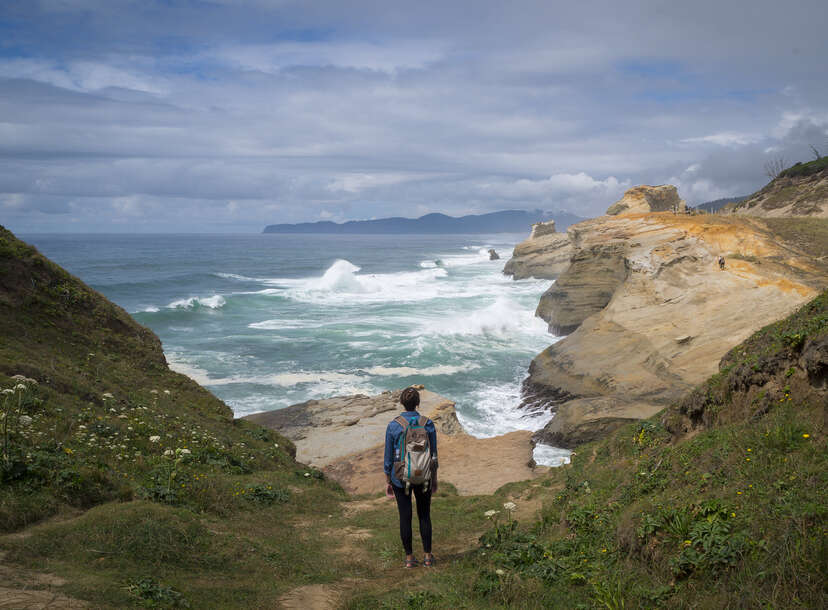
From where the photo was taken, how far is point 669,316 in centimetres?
1938

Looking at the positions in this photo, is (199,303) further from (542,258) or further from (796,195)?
(796,195)

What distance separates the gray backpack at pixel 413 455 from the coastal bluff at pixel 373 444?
18.9 feet

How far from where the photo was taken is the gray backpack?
5.00 metres

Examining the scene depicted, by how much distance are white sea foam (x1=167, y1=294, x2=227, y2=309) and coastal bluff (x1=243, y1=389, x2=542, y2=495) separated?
25.3 meters

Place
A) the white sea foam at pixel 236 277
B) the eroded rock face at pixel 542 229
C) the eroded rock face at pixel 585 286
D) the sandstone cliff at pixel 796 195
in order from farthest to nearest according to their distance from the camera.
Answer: the eroded rock face at pixel 542 229 < the white sea foam at pixel 236 277 < the sandstone cliff at pixel 796 195 < the eroded rock face at pixel 585 286

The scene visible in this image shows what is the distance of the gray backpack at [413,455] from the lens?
5000mm

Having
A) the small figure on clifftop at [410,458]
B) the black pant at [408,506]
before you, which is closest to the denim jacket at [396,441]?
the small figure on clifftop at [410,458]

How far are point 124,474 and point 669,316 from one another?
18201 mm

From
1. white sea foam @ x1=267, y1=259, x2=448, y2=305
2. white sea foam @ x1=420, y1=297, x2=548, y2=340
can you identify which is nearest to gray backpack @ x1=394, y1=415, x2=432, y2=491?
white sea foam @ x1=420, y1=297, x2=548, y2=340

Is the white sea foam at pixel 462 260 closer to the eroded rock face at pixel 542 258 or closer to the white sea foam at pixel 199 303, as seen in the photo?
the eroded rock face at pixel 542 258

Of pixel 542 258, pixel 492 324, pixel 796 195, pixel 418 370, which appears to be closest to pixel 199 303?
pixel 492 324

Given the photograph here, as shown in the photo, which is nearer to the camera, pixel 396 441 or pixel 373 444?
pixel 396 441

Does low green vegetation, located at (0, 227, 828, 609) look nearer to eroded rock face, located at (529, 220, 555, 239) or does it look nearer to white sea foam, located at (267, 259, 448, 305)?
white sea foam, located at (267, 259, 448, 305)

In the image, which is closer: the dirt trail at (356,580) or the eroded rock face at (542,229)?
the dirt trail at (356,580)
